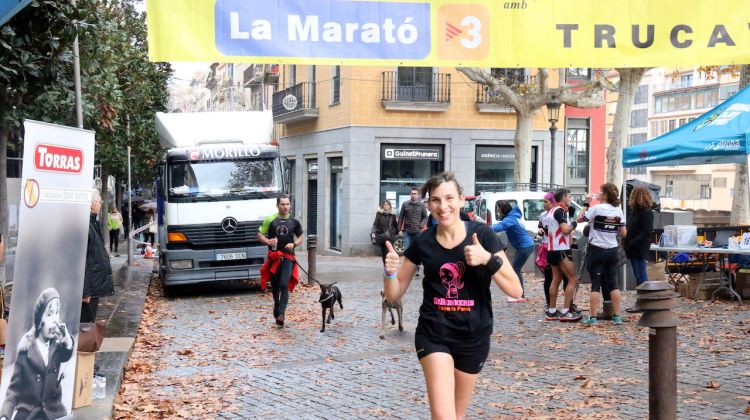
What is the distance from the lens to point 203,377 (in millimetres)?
8977

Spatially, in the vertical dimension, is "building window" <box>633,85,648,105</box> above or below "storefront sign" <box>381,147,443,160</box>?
above

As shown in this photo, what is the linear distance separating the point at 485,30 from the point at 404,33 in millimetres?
728

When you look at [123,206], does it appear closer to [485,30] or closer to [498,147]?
[498,147]

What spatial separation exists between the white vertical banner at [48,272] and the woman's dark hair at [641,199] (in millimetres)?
8474

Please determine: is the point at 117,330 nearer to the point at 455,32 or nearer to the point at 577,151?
the point at 455,32

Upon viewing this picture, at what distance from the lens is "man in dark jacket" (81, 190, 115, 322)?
8633 mm

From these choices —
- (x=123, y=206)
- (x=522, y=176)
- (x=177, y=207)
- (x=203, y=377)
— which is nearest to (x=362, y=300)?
(x=177, y=207)

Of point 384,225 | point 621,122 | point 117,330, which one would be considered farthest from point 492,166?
point 117,330

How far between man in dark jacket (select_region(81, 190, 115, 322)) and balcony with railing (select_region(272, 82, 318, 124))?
2577 centimetres

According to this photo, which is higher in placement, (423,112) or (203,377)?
(423,112)

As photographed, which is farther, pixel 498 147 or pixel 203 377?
pixel 498 147

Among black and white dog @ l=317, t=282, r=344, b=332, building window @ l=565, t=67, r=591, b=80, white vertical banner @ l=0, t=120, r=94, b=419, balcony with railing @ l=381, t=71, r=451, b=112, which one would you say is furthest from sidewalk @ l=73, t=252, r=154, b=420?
building window @ l=565, t=67, r=591, b=80

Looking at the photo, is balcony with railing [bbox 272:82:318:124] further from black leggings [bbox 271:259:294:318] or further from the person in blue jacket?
black leggings [bbox 271:259:294:318]

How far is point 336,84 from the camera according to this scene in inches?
1288
